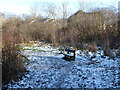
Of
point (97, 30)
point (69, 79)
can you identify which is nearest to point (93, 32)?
point (97, 30)

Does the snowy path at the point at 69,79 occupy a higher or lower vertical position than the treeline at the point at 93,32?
lower

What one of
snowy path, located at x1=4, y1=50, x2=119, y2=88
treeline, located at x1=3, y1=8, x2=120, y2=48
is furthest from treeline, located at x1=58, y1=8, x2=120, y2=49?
snowy path, located at x1=4, y1=50, x2=119, y2=88

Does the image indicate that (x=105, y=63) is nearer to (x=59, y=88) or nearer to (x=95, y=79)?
(x=95, y=79)

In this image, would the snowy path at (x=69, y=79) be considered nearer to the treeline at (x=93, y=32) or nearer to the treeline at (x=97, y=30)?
the treeline at (x=93, y=32)

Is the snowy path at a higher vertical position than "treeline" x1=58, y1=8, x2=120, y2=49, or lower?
lower

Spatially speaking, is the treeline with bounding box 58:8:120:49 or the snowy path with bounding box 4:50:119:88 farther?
the treeline with bounding box 58:8:120:49

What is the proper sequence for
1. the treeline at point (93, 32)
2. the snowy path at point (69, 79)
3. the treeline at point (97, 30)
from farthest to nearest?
the treeline at point (97, 30)
the treeline at point (93, 32)
the snowy path at point (69, 79)

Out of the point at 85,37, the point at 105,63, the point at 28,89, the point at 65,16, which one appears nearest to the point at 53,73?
the point at 28,89

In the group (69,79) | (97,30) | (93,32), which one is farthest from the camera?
(93,32)

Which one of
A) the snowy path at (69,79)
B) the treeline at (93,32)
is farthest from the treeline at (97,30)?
the snowy path at (69,79)

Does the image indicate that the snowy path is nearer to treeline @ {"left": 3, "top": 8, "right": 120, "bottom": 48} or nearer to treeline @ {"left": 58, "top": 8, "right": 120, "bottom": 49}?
treeline @ {"left": 3, "top": 8, "right": 120, "bottom": 48}

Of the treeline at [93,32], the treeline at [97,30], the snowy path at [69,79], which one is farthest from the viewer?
the treeline at [97,30]

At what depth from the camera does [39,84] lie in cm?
477

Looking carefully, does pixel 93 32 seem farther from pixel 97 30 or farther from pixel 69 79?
pixel 69 79
